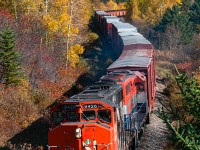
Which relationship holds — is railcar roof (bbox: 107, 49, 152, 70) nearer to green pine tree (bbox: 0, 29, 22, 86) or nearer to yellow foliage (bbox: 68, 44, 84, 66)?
green pine tree (bbox: 0, 29, 22, 86)

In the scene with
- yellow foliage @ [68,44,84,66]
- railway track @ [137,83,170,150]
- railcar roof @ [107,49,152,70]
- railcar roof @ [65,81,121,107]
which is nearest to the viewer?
railcar roof @ [65,81,121,107]

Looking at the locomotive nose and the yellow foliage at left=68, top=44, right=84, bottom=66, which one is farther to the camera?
the yellow foliage at left=68, top=44, right=84, bottom=66

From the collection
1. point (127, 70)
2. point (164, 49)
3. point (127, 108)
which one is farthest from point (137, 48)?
point (164, 49)

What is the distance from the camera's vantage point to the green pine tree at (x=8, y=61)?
25500 mm

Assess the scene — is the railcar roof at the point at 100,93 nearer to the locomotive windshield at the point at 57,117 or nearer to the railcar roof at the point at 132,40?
the locomotive windshield at the point at 57,117

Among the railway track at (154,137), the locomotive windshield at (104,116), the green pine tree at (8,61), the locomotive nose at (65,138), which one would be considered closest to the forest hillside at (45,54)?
the green pine tree at (8,61)

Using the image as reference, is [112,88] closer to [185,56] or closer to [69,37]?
[69,37]

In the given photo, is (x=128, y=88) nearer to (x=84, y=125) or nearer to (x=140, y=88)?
(x=140, y=88)

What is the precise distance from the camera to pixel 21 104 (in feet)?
75.7

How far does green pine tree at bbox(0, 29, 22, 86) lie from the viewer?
83.7 feet

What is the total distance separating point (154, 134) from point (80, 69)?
18944mm

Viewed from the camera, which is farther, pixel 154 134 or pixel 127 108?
pixel 154 134

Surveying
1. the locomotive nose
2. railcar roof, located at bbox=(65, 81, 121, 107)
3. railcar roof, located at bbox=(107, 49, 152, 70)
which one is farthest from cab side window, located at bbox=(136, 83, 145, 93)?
the locomotive nose

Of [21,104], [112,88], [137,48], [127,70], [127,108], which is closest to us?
[112,88]
